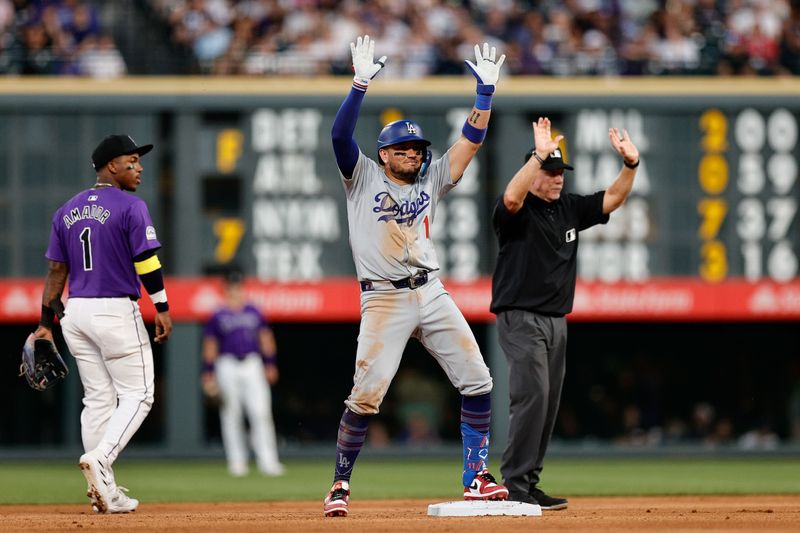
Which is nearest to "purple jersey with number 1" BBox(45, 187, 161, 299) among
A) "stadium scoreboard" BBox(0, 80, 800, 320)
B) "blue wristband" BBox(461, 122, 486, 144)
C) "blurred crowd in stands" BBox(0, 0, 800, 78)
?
"blue wristband" BBox(461, 122, 486, 144)

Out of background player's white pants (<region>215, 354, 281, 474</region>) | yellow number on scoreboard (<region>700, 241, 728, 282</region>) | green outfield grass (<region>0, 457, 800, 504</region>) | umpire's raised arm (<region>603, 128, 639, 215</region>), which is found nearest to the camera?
umpire's raised arm (<region>603, 128, 639, 215</region>)

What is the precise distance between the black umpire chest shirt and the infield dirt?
4.34 feet

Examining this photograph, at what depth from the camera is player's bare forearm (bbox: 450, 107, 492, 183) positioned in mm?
8602

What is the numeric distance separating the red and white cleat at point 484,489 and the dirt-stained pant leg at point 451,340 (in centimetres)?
49

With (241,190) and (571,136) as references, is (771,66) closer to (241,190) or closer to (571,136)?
(571,136)

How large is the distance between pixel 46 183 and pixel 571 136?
6474 millimetres

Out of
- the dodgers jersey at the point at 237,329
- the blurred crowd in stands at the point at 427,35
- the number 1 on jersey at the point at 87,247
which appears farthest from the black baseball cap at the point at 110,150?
the blurred crowd in stands at the point at 427,35

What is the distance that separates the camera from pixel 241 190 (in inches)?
720

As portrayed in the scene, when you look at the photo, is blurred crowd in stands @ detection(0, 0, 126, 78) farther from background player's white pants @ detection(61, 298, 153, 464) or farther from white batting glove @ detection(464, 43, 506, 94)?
white batting glove @ detection(464, 43, 506, 94)

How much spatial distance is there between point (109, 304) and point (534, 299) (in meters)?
2.65

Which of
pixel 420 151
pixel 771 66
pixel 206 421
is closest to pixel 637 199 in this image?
pixel 771 66

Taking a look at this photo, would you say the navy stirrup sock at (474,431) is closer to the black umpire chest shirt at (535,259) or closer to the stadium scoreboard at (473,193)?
the black umpire chest shirt at (535,259)

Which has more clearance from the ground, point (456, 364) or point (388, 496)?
point (456, 364)

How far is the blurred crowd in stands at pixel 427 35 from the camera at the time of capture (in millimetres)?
19172
